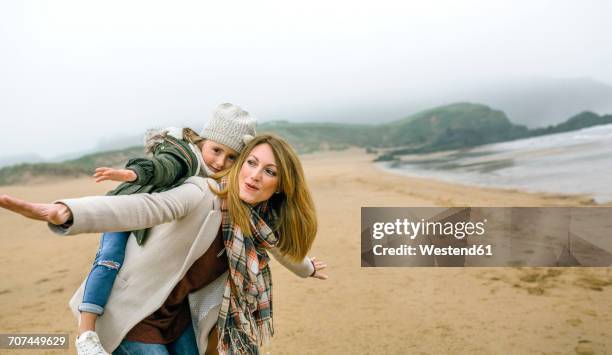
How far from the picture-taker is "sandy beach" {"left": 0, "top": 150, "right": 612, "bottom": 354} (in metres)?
3.85

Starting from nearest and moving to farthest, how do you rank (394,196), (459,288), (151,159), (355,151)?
(151,159)
(459,288)
(394,196)
(355,151)

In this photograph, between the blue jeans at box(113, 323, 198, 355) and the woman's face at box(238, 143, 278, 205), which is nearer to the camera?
the blue jeans at box(113, 323, 198, 355)

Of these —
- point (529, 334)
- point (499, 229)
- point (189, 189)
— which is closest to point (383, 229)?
point (499, 229)

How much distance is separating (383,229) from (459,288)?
2012 mm

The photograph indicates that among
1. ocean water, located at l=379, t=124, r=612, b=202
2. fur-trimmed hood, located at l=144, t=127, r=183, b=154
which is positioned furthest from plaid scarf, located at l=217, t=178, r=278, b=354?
ocean water, located at l=379, t=124, r=612, b=202

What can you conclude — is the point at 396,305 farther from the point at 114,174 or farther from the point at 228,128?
the point at 114,174

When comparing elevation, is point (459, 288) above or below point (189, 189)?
below

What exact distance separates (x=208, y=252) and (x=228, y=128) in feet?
2.50

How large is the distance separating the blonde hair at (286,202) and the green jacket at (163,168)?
0.17m

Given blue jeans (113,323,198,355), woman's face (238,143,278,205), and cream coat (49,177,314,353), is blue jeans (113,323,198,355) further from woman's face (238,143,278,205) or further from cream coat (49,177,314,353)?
woman's face (238,143,278,205)

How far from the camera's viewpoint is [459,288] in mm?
4980

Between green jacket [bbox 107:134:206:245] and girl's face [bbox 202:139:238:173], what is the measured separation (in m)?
0.33

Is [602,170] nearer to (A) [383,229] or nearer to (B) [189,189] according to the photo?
(A) [383,229]

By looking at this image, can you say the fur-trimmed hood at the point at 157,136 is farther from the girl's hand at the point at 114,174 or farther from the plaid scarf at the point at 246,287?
the girl's hand at the point at 114,174
